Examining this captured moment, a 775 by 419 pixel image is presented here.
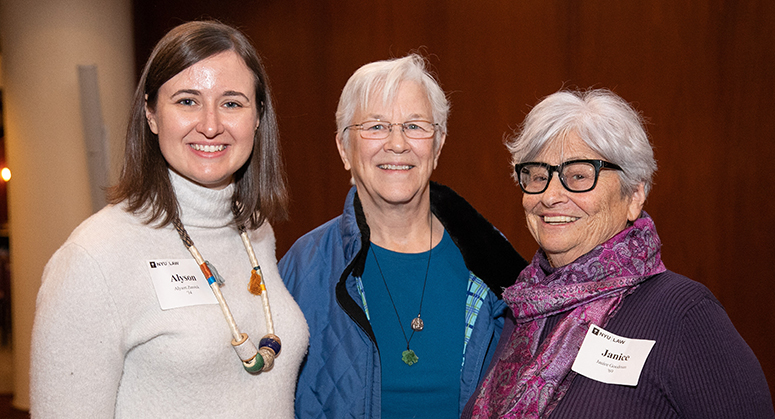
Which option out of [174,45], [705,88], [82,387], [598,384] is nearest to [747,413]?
[598,384]

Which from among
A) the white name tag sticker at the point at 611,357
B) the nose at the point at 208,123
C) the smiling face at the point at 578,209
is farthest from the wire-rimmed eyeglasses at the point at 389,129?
Answer: the white name tag sticker at the point at 611,357

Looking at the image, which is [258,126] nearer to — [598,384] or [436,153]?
[436,153]

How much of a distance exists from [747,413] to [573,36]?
2783 millimetres

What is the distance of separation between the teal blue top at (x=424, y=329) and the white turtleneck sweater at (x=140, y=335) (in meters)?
0.36

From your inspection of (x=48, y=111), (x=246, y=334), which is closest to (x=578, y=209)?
(x=246, y=334)

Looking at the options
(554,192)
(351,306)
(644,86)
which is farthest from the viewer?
(644,86)

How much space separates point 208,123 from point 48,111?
3717mm

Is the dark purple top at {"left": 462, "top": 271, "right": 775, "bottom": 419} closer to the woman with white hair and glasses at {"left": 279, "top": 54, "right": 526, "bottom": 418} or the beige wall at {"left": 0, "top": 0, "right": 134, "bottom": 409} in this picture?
the woman with white hair and glasses at {"left": 279, "top": 54, "right": 526, "bottom": 418}

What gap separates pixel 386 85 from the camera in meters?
1.95

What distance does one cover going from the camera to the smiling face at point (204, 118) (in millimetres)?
1478

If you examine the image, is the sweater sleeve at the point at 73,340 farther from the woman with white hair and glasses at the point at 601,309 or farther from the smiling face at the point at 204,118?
the woman with white hair and glasses at the point at 601,309

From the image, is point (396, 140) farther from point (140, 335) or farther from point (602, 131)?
point (140, 335)

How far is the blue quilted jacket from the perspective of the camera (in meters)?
1.75

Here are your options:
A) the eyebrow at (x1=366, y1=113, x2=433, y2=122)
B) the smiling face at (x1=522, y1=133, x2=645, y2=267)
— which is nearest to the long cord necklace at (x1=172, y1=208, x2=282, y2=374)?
the eyebrow at (x1=366, y1=113, x2=433, y2=122)
